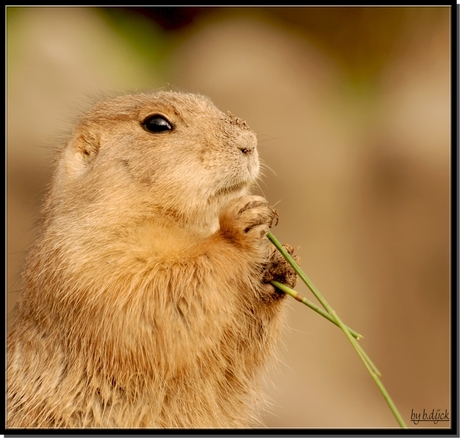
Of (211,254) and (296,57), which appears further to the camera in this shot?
(296,57)

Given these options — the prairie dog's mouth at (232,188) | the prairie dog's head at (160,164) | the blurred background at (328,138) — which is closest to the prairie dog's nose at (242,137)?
the prairie dog's head at (160,164)

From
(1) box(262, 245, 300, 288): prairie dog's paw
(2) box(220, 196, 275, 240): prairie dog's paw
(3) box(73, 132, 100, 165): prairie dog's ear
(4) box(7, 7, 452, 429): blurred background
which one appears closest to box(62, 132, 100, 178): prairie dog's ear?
(3) box(73, 132, 100, 165): prairie dog's ear

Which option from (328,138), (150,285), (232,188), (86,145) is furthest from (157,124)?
(328,138)

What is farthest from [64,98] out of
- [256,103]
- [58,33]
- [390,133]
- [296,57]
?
[390,133]

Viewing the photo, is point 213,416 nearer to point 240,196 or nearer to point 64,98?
point 240,196

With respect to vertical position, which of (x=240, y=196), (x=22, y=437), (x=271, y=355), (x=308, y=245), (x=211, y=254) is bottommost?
(x=308, y=245)

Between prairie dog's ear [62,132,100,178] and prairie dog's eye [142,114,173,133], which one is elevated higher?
prairie dog's eye [142,114,173,133]

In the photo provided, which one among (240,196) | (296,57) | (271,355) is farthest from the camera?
(296,57)

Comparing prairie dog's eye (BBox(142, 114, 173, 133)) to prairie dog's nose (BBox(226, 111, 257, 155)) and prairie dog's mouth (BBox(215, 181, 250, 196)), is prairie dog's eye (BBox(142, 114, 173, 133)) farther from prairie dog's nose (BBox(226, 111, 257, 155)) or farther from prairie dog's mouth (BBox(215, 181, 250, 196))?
prairie dog's mouth (BBox(215, 181, 250, 196))
